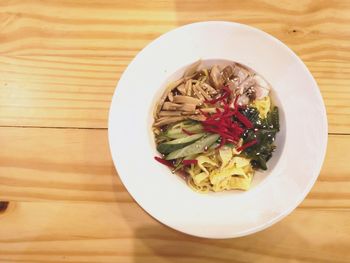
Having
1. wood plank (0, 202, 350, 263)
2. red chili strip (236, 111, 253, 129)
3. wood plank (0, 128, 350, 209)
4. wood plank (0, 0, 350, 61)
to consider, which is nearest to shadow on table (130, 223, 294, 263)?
wood plank (0, 202, 350, 263)

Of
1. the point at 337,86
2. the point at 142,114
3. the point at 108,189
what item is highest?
the point at 337,86

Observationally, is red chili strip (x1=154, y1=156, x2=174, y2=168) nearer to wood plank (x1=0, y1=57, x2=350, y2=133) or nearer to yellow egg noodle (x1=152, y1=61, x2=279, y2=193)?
yellow egg noodle (x1=152, y1=61, x2=279, y2=193)

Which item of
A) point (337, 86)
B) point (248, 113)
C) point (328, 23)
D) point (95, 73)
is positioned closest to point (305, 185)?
point (248, 113)

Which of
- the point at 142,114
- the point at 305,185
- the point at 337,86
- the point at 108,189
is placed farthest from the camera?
the point at 337,86

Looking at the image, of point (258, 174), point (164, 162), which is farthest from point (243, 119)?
point (164, 162)

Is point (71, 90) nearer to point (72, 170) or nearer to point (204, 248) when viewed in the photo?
point (72, 170)

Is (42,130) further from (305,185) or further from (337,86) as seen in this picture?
(337,86)

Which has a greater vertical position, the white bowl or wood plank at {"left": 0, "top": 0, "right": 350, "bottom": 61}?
wood plank at {"left": 0, "top": 0, "right": 350, "bottom": 61}
